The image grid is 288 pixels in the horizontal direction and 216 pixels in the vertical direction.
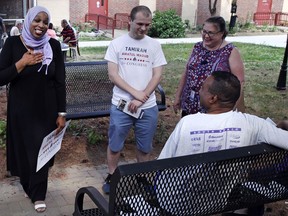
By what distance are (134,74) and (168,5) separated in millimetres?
22550

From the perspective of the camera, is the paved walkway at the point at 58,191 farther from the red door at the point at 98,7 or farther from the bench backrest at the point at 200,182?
the red door at the point at 98,7

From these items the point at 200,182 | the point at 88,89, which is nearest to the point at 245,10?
the point at 88,89

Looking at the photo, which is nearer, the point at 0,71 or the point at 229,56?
the point at 0,71

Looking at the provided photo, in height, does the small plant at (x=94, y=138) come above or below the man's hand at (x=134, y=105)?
below

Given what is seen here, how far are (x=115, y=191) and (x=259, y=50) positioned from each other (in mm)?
14166

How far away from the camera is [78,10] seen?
919 inches

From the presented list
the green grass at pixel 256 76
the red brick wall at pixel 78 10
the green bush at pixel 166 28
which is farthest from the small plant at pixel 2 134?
the red brick wall at pixel 78 10

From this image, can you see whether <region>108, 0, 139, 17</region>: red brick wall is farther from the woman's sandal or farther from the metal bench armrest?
the metal bench armrest

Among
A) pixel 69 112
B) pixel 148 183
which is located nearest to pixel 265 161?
pixel 148 183

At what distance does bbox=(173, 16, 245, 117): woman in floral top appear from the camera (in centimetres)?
387

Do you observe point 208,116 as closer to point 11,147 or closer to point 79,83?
point 11,147

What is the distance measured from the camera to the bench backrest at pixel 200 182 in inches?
93.7

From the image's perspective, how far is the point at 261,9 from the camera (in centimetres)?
3027

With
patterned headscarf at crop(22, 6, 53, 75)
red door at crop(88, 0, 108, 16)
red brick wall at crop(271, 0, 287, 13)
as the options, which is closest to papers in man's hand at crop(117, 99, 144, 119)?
patterned headscarf at crop(22, 6, 53, 75)
